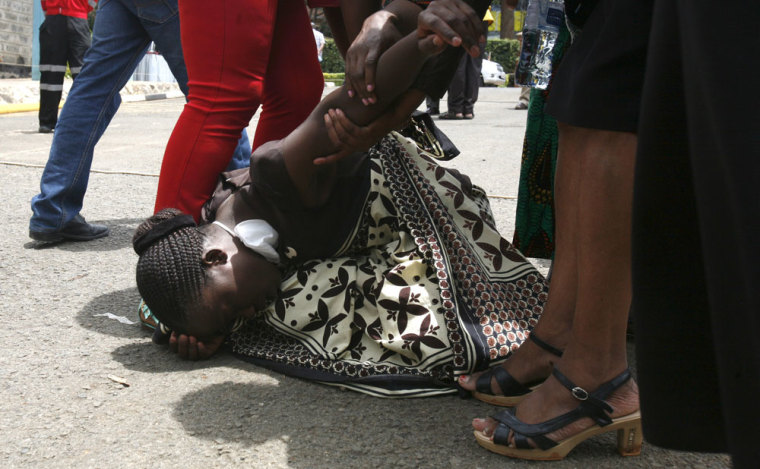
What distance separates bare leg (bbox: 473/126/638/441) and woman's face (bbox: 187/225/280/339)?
760 mm

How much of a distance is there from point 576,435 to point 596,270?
0.36m

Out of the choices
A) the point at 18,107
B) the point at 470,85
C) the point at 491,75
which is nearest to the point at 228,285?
the point at 470,85

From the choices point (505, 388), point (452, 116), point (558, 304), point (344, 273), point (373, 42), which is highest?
point (373, 42)

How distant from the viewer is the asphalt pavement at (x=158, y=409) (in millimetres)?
1601

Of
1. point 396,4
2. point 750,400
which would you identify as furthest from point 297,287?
point 750,400

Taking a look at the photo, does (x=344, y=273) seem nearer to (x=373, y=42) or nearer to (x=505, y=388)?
(x=505, y=388)

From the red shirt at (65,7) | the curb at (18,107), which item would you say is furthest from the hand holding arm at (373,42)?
the curb at (18,107)

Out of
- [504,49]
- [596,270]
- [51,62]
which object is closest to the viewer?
[596,270]

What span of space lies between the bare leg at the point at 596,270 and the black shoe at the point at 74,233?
7.60 ft

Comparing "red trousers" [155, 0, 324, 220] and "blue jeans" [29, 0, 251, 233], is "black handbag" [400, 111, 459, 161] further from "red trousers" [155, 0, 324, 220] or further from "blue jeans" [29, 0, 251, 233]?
"blue jeans" [29, 0, 251, 233]

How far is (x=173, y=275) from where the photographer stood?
6.57 ft

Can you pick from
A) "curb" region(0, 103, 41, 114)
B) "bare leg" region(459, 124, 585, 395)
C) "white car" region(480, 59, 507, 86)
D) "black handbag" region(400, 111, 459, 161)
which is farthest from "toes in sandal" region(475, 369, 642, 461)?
"white car" region(480, 59, 507, 86)

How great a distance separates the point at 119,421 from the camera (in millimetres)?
1764

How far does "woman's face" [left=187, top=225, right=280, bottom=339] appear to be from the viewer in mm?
2037
